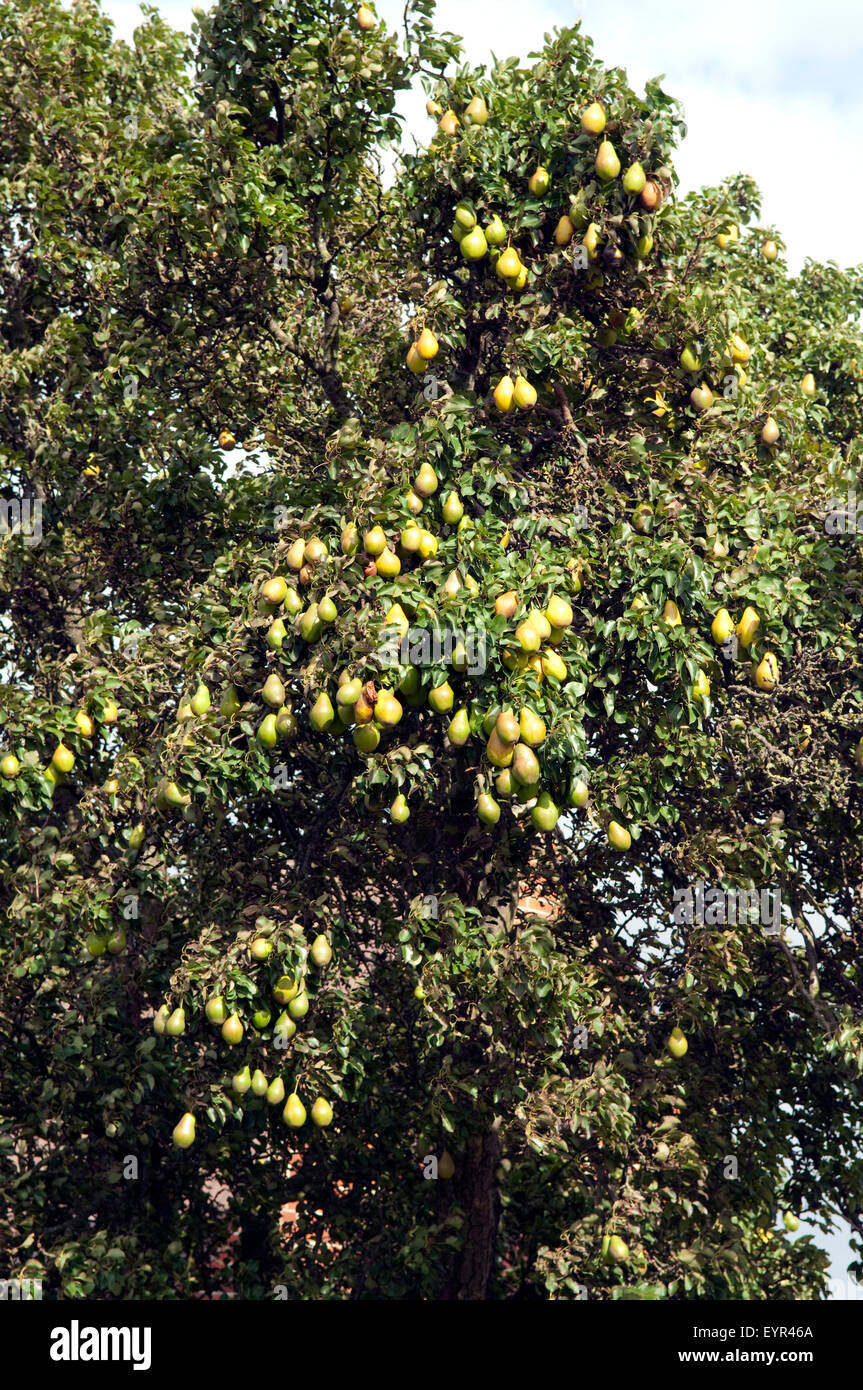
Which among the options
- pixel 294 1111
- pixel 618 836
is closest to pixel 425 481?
pixel 618 836

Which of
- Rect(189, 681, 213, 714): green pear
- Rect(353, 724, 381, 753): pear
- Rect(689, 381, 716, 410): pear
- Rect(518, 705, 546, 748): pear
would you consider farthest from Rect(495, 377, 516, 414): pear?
Rect(189, 681, 213, 714): green pear

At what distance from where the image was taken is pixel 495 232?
772 centimetres

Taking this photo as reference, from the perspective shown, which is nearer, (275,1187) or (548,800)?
(548,800)

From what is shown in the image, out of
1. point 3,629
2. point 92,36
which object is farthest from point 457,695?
point 92,36

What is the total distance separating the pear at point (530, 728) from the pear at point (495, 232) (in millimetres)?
2677

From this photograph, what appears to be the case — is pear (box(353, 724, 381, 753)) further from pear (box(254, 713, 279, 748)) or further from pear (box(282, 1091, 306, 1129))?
pear (box(282, 1091, 306, 1129))

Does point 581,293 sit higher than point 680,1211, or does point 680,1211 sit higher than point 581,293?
point 581,293

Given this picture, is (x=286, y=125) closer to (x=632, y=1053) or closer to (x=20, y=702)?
(x=20, y=702)

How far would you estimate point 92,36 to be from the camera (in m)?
10.6

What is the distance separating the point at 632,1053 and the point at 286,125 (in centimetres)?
571

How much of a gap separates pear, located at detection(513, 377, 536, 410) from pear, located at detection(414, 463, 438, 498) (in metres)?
0.79

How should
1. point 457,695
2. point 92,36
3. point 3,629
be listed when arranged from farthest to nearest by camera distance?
point 92,36
point 3,629
point 457,695

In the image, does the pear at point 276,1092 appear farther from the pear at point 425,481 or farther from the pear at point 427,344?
the pear at point 427,344

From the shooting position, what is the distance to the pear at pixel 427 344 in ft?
24.9
